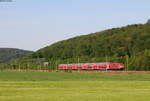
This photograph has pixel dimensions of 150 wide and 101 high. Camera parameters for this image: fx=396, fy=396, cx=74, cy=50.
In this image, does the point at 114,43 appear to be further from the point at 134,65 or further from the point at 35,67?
the point at 134,65

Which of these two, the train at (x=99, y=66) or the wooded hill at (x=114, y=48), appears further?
the wooded hill at (x=114, y=48)

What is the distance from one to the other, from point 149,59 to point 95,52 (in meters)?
63.5
